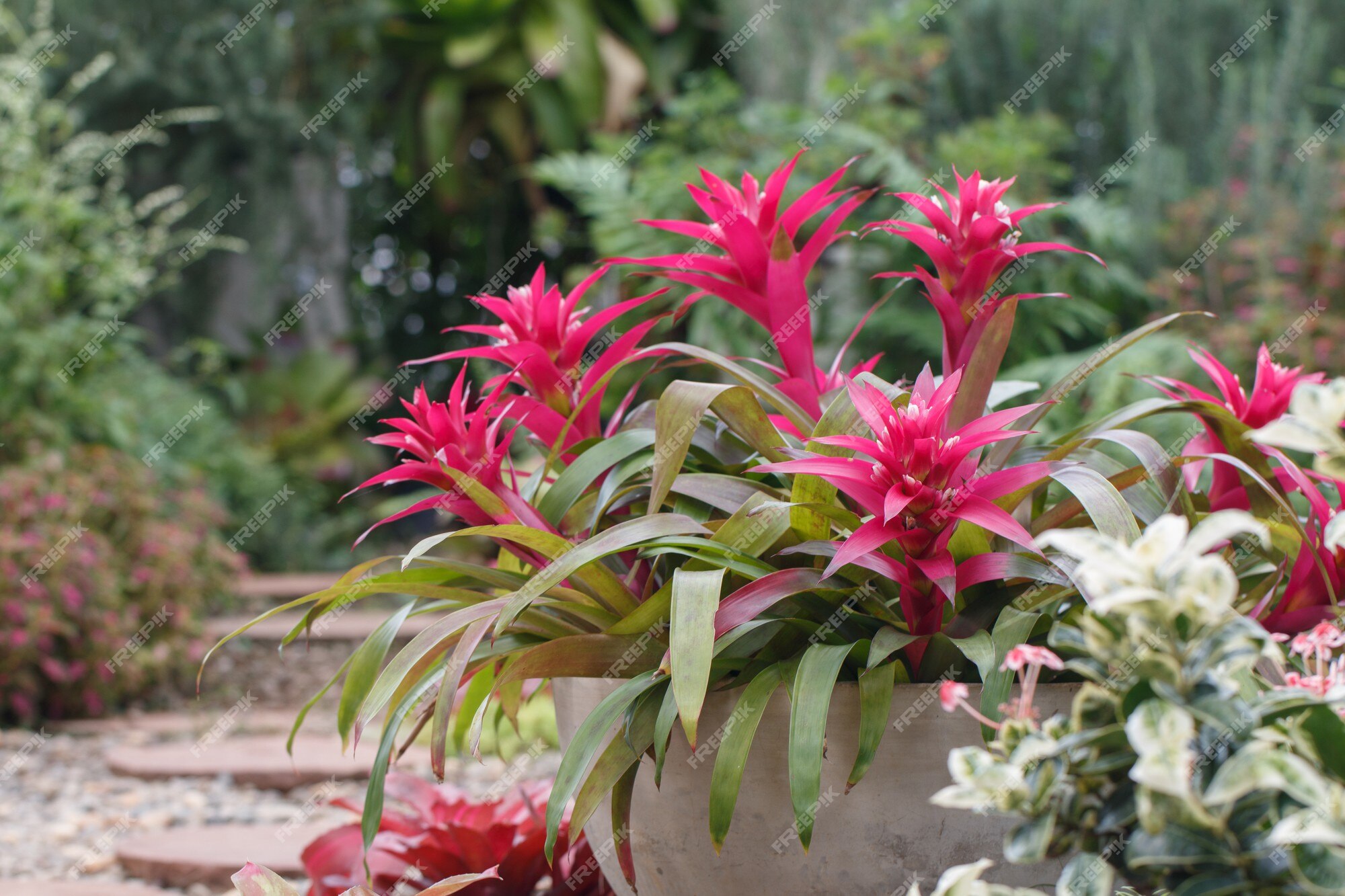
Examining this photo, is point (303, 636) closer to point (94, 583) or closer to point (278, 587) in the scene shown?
point (278, 587)

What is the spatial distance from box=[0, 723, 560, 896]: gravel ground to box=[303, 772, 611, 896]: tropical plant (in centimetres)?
66

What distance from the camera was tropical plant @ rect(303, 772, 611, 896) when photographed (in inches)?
53.1

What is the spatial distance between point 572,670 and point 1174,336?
124 inches

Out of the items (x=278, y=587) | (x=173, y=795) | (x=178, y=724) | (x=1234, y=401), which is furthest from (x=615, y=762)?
(x=278, y=587)

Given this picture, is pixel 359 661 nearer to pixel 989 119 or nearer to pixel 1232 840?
pixel 1232 840

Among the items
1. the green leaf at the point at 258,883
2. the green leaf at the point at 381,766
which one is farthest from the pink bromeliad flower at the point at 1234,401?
the green leaf at the point at 258,883

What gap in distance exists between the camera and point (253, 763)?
2719 millimetres

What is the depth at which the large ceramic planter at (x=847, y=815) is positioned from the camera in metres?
0.96

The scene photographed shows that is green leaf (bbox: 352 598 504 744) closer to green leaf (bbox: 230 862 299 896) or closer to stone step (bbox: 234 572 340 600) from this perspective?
green leaf (bbox: 230 862 299 896)

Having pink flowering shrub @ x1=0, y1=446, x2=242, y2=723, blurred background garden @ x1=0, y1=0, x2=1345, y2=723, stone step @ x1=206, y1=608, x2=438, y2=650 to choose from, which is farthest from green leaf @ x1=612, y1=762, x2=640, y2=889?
stone step @ x1=206, y1=608, x2=438, y2=650

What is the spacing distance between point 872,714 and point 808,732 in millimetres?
74

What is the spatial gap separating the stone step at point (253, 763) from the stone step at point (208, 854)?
44cm

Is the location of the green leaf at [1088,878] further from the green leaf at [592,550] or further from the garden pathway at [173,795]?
the garden pathway at [173,795]

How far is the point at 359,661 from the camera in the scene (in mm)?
1174
